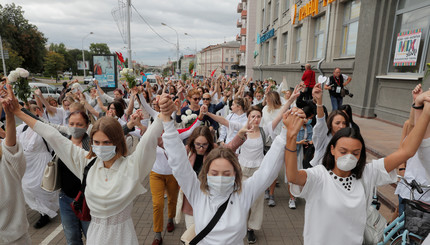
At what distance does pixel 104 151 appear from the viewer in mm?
2080

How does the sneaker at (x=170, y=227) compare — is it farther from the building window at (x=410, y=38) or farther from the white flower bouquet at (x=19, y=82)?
the building window at (x=410, y=38)

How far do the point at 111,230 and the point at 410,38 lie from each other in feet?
30.9

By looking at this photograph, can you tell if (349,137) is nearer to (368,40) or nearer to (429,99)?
(429,99)

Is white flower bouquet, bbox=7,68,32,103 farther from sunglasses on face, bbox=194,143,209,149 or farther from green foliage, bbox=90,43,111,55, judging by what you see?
green foliage, bbox=90,43,111,55

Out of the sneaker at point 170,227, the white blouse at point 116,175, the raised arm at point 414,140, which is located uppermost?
the raised arm at point 414,140

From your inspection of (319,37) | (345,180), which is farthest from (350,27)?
(345,180)

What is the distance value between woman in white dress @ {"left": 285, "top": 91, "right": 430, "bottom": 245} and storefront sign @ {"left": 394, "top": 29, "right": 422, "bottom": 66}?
23.4 feet

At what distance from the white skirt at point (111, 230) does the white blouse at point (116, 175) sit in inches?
2.4

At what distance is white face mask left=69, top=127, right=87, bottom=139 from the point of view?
2.67m

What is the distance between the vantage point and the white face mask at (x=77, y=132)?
2.67 meters

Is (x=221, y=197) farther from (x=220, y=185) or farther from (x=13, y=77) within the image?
(x=13, y=77)

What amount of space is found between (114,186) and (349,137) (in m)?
1.94

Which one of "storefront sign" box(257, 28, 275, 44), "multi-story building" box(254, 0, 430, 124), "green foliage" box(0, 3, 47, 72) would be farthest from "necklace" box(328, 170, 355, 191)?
"green foliage" box(0, 3, 47, 72)

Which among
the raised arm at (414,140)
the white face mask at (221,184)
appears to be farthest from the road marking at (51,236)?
the raised arm at (414,140)
